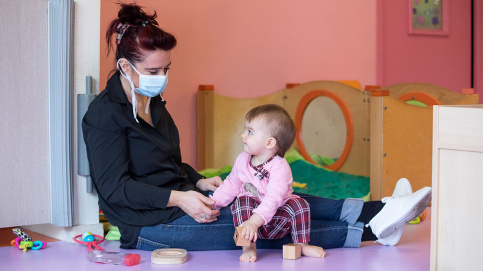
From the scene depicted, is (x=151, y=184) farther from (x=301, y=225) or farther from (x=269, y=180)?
(x=301, y=225)

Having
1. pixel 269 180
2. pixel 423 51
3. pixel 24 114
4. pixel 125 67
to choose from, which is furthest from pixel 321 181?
pixel 423 51

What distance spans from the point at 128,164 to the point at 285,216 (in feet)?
1.75

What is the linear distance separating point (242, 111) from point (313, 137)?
44 cm

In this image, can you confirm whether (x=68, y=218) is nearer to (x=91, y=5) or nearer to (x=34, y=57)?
(x=34, y=57)

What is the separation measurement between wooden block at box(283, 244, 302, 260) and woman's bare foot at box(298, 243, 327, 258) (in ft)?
0.12

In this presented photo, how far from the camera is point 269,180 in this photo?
193 centimetres

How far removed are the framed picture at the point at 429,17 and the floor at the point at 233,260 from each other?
2.62m

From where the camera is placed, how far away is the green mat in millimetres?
2852

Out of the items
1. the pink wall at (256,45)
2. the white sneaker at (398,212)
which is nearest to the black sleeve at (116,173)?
the white sneaker at (398,212)

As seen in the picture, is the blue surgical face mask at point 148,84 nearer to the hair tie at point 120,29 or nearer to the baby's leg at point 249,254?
the hair tie at point 120,29

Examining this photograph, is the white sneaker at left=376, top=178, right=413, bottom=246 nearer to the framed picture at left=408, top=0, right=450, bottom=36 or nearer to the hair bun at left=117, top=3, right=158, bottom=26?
the hair bun at left=117, top=3, right=158, bottom=26

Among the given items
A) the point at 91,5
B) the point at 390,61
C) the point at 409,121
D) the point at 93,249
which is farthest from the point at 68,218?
the point at 390,61

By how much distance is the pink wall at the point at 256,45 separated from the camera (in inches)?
132

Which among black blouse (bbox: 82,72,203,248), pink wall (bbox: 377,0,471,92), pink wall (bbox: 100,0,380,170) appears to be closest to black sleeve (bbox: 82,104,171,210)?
black blouse (bbox: 82,72,203,248)
